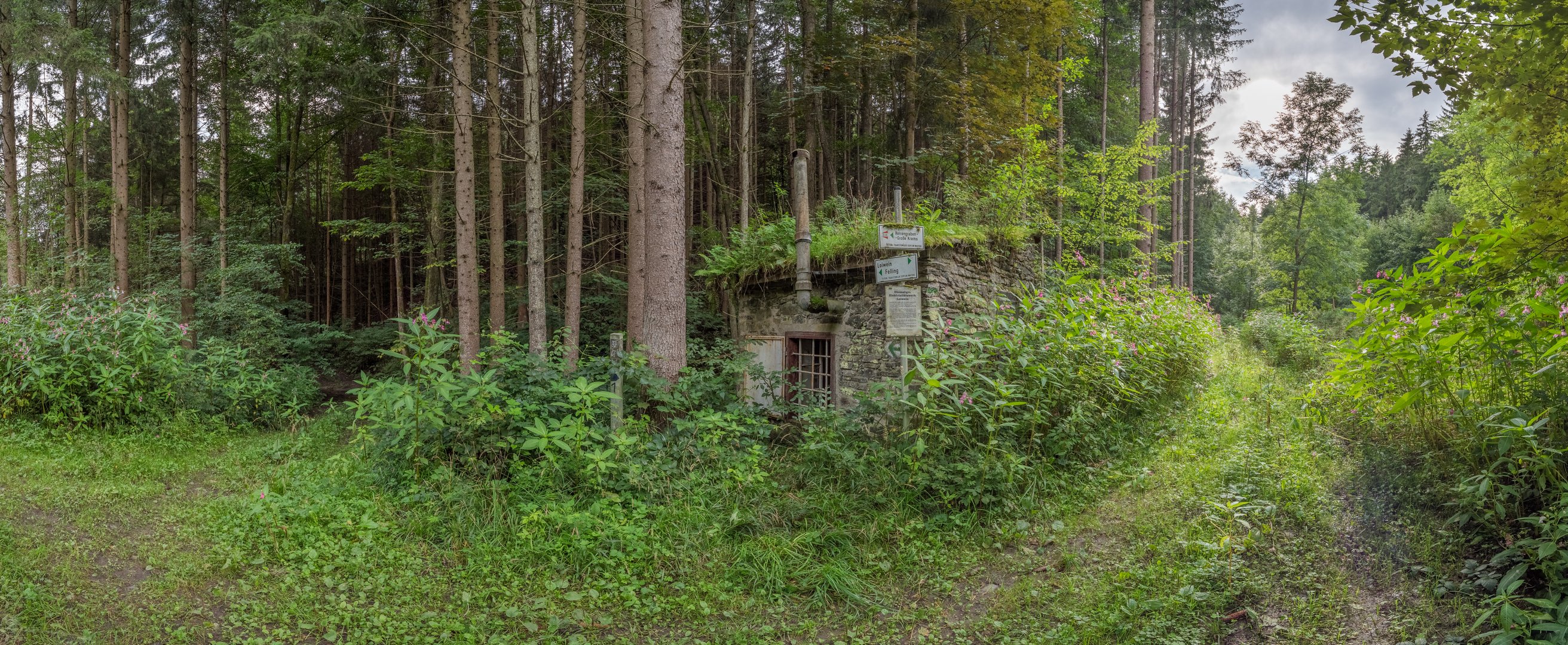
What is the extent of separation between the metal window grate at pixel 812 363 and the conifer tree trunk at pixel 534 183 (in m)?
3.21

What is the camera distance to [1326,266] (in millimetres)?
23828

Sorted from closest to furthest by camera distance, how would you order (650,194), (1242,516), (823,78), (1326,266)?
(1242,516)
(650,194)
(823,78)
(1326,266)

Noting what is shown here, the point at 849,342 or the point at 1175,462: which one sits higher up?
the point at 849,342

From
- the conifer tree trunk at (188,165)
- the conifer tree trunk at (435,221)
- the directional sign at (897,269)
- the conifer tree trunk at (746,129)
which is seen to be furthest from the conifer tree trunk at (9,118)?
the directional sign at (897,269)

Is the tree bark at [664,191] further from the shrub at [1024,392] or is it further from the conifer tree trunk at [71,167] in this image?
the conifer tree trunk at [71,167]

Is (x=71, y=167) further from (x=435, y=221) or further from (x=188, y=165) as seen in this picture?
(x=435, y=221)

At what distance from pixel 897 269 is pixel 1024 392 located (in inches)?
57.5

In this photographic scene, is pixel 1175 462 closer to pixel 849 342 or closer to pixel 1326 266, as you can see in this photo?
pixel 849 342

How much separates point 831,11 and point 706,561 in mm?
14008

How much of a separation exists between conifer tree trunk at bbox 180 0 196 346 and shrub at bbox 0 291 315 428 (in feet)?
15.8

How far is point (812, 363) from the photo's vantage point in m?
8.88

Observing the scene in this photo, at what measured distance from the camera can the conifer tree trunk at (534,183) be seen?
8898 mm

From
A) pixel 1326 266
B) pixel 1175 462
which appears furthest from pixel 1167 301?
pixel 1326 266

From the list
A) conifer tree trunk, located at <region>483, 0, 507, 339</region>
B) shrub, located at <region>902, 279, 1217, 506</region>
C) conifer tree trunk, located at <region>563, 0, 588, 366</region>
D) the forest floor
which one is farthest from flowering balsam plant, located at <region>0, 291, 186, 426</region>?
shrub, located at <region>902, 279, 1217, 506</region>
